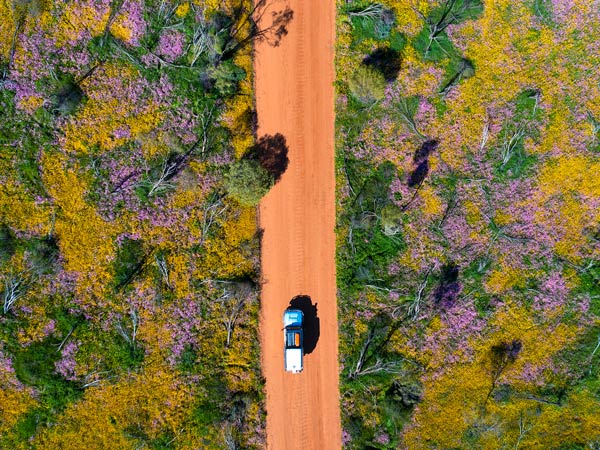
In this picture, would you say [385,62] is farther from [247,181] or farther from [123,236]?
[123,236]

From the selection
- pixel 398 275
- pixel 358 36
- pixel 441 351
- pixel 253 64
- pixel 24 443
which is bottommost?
pixel 24 443

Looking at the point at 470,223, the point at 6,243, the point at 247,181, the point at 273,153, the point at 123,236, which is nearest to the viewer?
the point at 247,181

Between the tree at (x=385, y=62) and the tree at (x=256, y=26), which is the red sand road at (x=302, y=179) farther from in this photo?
the tree at (x=385, y=62)

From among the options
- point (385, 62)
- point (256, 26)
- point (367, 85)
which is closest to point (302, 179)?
point (367, 85)

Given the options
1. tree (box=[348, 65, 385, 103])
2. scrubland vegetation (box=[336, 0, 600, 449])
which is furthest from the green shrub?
tree (box=[348, 65, 385, 103])

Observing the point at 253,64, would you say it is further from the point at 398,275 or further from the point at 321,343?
the point at 321,343

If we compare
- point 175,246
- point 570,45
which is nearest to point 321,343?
point 175,246
